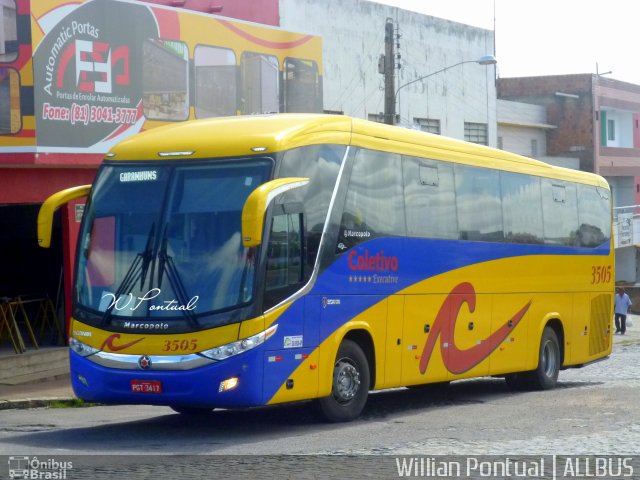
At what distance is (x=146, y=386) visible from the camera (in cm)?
1191

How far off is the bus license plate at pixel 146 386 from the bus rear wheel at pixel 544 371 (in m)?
8.77

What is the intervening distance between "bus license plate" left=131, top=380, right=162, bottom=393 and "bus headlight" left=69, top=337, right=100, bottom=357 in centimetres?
64

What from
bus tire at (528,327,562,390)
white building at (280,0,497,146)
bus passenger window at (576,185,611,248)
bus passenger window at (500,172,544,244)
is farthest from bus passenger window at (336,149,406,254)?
white building at (280,0,497,146)

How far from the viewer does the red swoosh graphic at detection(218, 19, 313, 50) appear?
2314 centimetres

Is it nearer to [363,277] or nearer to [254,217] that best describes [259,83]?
[363,277]

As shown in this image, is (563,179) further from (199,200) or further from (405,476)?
(405,476)

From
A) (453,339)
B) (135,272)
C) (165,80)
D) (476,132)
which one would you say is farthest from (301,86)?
(476,132)

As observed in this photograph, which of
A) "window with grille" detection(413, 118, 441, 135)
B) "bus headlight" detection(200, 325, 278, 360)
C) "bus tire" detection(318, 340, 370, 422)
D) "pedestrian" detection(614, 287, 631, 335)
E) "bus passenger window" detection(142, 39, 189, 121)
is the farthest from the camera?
"window with grille" detection(413, 118, 441, 135)

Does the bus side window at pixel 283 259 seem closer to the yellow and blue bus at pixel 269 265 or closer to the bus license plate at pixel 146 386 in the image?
the yellow and blue bus at pixel 269 265

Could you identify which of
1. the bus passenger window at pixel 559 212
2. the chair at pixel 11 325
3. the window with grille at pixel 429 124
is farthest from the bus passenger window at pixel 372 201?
the window with grille at pixel 429 124

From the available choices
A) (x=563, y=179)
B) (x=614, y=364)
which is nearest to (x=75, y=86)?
(x=563, y=179)

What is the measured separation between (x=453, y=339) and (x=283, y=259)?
4534 mm

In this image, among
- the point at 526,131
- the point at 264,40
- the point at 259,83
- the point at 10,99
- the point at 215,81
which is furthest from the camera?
the point at 526,131

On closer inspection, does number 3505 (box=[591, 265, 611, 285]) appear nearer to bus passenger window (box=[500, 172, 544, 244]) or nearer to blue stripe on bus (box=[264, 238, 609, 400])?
bus passenger window (box=[500, 172, 544, 244])
